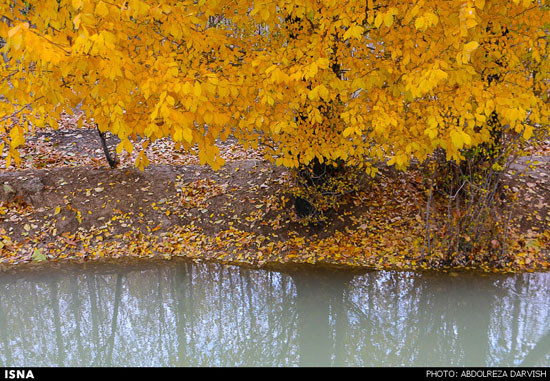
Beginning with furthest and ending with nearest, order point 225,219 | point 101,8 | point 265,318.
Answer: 1. point 225,219
2. point 265,318
3. point 101,8

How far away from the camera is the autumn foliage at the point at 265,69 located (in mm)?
2801

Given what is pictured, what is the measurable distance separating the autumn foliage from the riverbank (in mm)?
2105

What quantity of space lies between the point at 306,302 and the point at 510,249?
3.41 metres

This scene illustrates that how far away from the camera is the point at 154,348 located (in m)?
4.96

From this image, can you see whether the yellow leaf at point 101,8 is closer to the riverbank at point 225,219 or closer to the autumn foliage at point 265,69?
the autumn foliage at point 265,69

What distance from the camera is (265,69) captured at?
13.1 feet

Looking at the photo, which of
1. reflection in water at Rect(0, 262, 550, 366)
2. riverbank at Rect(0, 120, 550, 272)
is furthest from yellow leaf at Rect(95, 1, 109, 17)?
riverbank at Rect(0, 120, 550, 272)

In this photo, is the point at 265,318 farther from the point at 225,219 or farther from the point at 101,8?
the point at 101,8

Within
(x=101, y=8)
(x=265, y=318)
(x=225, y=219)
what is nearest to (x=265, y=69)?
(x=101, y=8)

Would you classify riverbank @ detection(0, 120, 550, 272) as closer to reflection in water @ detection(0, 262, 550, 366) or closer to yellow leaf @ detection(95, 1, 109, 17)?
reflection in water @ detection(0, 262, 550, 366)

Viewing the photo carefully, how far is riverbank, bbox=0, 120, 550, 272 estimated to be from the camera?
661cm

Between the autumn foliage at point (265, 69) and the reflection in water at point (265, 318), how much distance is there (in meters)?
2.19

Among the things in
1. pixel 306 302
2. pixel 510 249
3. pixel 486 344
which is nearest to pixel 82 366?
pixel 306 302

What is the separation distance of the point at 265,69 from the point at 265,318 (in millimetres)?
3437
